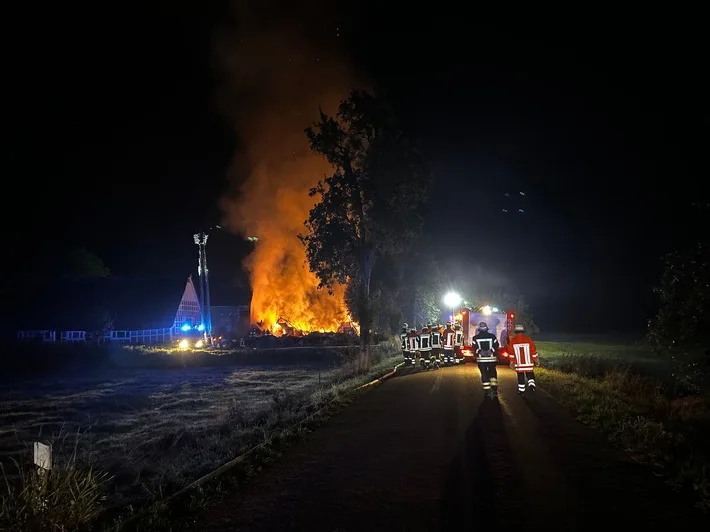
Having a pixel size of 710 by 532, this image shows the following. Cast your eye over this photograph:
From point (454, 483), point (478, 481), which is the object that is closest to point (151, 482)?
point (454, 483)

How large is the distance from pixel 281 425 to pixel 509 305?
110 feet

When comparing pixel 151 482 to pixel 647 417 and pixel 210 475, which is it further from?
pixel 647 417

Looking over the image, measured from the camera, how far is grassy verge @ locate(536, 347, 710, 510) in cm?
710

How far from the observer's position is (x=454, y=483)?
6.72 meters

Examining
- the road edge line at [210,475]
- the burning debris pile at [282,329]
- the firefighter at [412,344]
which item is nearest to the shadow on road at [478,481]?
the road edge line at [210,475]

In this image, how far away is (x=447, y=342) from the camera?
71.8ft

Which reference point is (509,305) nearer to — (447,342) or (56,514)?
(447,342)

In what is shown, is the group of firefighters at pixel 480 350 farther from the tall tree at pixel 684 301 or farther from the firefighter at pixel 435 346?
the tall tree at pixel 684 301

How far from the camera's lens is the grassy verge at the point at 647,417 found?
710 cm

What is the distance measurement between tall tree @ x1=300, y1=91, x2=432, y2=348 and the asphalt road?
17734mm

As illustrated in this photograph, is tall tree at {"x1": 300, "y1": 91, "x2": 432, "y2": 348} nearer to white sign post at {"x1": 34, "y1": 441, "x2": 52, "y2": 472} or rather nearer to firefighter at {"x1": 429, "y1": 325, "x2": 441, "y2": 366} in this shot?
firefighter at {"x1": 429, "y1": 325, "x2": 441, "y2": 366}

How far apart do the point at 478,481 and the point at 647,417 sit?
5.88 metres

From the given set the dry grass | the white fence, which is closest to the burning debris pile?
the white fence

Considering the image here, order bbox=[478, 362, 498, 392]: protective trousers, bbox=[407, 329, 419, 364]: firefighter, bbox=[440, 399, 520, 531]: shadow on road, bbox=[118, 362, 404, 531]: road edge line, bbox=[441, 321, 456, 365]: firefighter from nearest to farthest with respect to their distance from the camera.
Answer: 1. bbox=[440, 399, 520, 531]: shadow on road
2. bbox=[118, 362, 404, 531]: road edge line
3. bbox=[478, 362, 498, 392]: protective trousers
4. bbox=[441, 321, 456, 365]: firefighter
5. bbox=[407, 329, 419, 364]: firefighter
